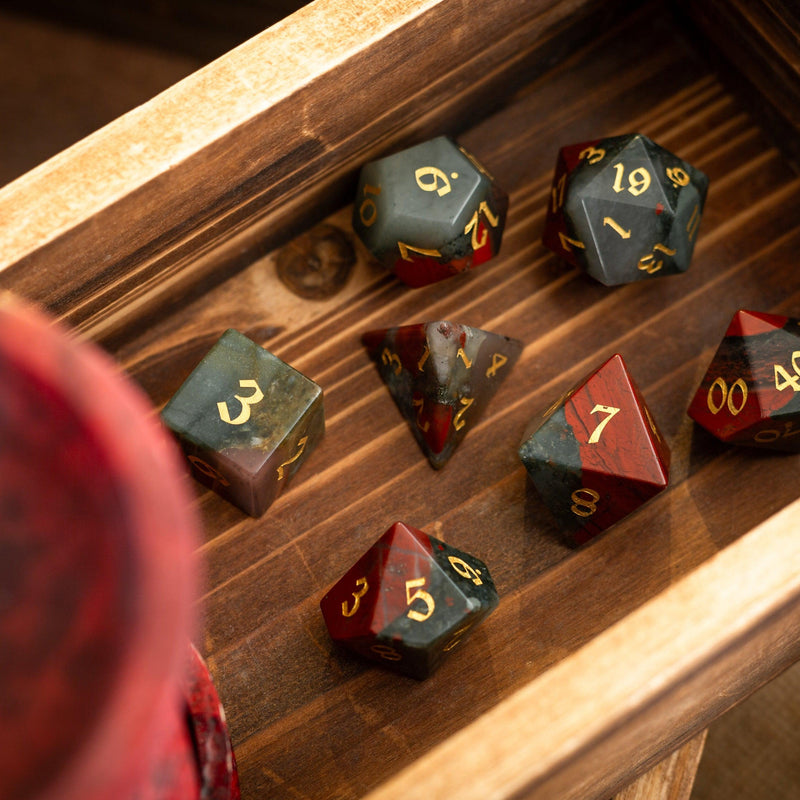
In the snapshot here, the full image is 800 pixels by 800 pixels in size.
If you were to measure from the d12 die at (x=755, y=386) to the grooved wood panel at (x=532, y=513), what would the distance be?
43mm

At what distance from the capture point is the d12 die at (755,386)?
0.67 metres

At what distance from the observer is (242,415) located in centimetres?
64

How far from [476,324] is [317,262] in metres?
0.16

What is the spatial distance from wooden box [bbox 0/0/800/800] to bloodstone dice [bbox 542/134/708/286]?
0.21 feet

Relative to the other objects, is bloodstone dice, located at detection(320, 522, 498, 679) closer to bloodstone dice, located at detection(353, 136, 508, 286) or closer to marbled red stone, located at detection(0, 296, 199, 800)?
bloodstone dice, located at detection(353, 136, 508, 286)

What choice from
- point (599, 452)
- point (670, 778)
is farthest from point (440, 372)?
point (670, 778)

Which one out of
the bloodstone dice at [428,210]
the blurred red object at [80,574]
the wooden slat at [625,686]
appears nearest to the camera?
the blurred red object at [80,574]

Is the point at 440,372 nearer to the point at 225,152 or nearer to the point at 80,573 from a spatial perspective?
the point at 225,152

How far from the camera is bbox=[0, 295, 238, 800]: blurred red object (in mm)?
226

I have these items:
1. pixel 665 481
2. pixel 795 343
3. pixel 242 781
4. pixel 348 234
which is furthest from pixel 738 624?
pixel 348 234

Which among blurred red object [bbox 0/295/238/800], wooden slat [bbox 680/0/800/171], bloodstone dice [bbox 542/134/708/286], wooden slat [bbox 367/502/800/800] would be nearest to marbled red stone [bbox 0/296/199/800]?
blurred red object [bbox 0/295/238/800]

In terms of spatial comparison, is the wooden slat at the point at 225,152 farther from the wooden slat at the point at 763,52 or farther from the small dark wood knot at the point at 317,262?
the wooden slat at the point at 763,52

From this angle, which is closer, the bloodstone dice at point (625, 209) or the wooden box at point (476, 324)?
the wooden box at point (476, 324)

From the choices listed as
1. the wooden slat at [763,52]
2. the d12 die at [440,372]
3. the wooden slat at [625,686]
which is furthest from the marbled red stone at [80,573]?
the wooden slat at [763,52]
